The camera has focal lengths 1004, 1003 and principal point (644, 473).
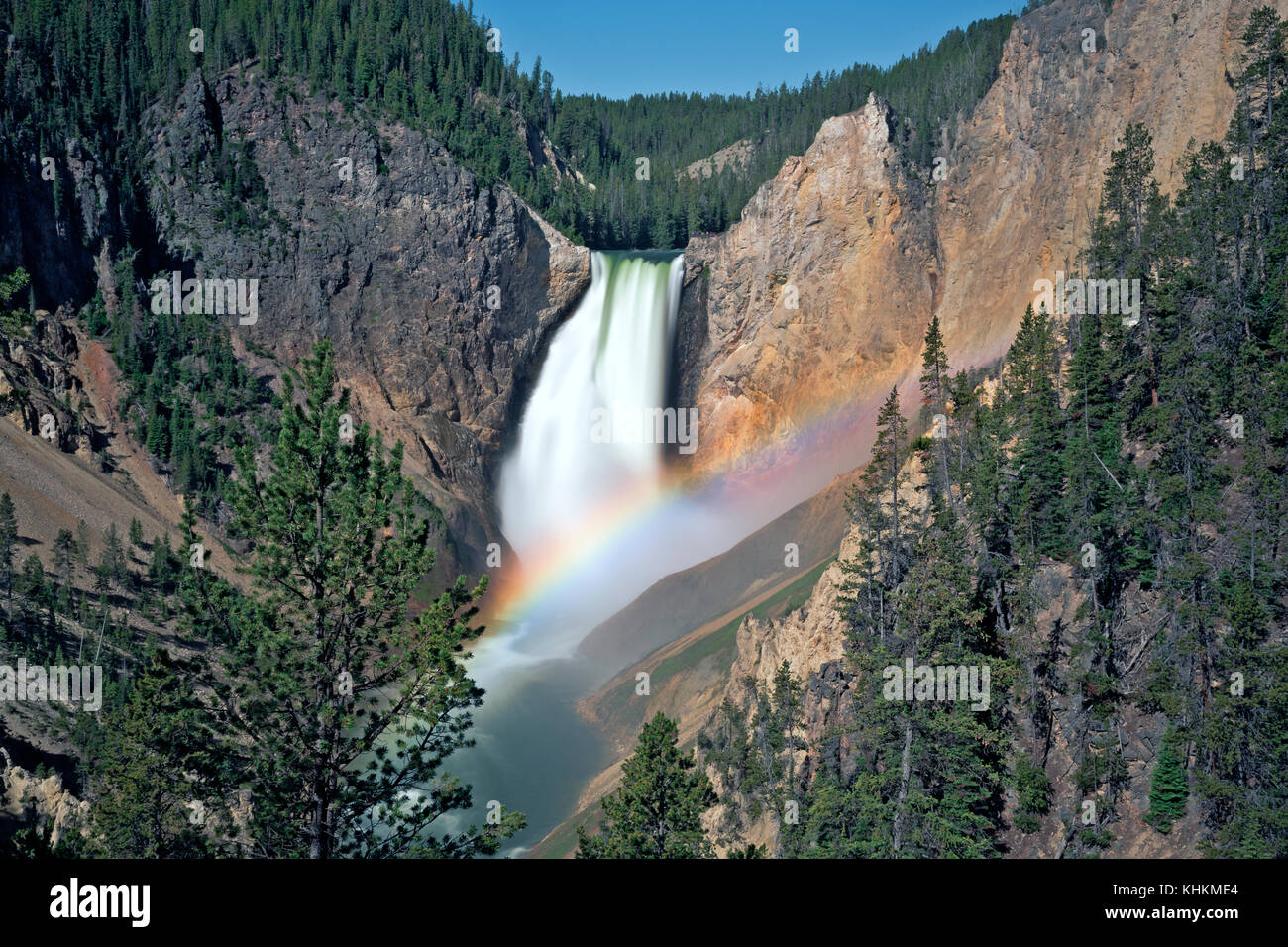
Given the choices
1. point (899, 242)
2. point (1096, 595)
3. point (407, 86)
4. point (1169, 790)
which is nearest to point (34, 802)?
point (1096, 595)

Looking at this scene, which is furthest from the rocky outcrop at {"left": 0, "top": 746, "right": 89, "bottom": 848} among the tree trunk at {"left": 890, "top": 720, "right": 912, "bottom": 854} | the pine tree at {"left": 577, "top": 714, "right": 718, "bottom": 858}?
the tree trunk at {"left": 890, "top": 720, "right": 912, "bottom": 854}

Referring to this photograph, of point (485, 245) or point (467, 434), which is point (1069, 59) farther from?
point (467, 434)

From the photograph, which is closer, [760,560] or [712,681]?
[712,681]

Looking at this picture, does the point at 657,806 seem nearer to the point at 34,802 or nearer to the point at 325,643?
the point at 325,643

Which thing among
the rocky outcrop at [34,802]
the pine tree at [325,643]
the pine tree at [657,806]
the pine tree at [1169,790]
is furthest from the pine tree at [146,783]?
the pine tree at [1169,790]

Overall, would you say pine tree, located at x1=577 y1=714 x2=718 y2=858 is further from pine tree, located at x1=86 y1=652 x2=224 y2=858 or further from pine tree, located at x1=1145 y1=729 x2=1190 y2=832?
pine tree, located at x1=1145 y1=729 x2=1190 y2=832
